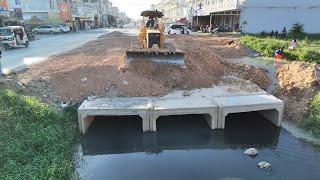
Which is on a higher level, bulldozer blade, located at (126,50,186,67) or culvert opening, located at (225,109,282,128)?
bulldozer blade, located at (126,50,186,67)

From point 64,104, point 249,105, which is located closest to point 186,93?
point 249,105

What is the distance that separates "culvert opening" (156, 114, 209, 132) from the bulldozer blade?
3.54 m

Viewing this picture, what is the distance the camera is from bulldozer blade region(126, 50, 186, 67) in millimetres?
15547

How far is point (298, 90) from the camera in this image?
522 inches

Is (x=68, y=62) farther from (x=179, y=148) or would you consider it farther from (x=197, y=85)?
(x=179, y=148)

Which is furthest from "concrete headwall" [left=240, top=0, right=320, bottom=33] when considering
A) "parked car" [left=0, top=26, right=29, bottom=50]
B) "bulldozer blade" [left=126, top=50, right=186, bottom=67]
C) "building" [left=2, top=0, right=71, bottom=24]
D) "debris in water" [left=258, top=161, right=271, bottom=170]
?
"building" [left=2, top=0, right=71, bottom=24]

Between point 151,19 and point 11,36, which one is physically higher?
point 151,19

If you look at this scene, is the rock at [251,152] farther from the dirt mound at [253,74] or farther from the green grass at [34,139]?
the dirt mound at [253,74]

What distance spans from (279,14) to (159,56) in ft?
83.8

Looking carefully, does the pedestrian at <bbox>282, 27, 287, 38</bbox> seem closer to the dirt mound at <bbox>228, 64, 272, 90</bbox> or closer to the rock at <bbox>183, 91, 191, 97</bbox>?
the dirt mound at <bbox>228, 64, 272, 90</bbox>

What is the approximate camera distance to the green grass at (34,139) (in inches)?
310

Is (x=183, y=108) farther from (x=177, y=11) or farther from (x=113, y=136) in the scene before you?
(x=177, y=11)

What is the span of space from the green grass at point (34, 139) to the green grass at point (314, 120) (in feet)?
26.9

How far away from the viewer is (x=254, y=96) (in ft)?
39.6
